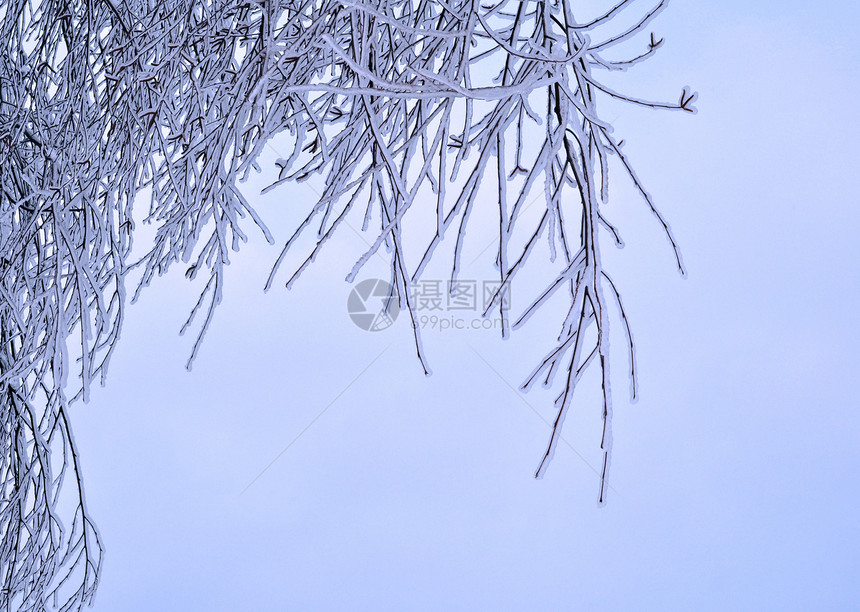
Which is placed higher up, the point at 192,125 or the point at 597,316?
the point at 192,125

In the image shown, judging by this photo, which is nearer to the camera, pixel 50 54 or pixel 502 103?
pixel 502 103

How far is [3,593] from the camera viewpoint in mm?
1249

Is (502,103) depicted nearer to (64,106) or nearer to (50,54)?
(64,106)

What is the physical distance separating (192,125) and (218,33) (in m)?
0.12

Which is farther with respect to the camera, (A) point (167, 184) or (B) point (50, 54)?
(B) point (50, 54)

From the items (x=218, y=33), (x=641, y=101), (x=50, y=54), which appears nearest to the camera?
(x=641, y=101)

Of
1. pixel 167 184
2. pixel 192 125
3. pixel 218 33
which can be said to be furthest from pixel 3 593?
pixel 218 33

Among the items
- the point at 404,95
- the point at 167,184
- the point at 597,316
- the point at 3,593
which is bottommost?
the point at 3,593

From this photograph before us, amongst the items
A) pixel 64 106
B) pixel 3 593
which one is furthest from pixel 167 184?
pixel 3 593

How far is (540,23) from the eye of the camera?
71cm

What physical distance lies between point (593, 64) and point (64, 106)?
2.64ft

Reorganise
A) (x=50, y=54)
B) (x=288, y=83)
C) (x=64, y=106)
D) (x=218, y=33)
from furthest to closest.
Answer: (x=50, y=54), (x=64, y=106), (x=218, y=33), (x=288, y=83)

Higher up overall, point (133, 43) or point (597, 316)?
point (133, 43)

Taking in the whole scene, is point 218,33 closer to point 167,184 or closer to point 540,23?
point 167,184
